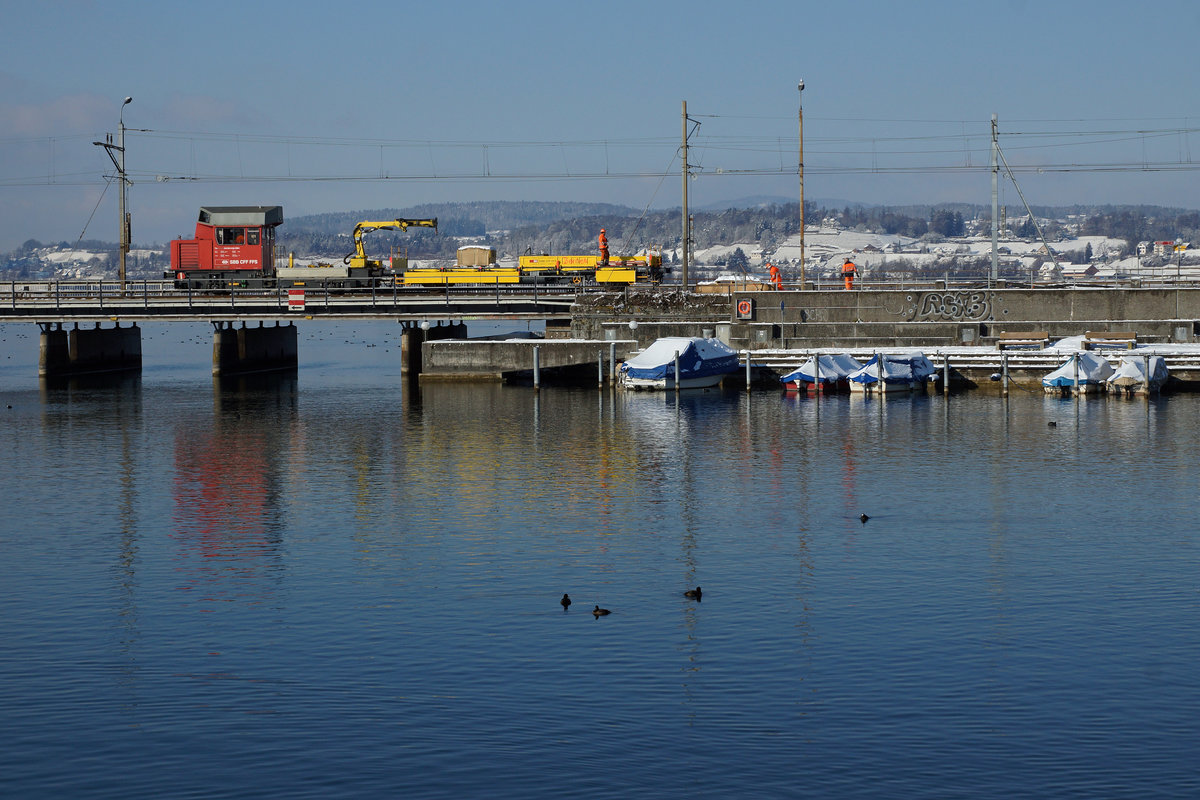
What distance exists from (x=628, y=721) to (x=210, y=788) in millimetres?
5278

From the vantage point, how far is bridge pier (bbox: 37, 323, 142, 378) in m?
81.1

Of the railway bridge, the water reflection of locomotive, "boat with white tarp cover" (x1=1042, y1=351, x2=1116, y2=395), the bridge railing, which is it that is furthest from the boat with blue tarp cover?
the water reflection of locomotive

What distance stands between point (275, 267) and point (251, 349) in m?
6.27

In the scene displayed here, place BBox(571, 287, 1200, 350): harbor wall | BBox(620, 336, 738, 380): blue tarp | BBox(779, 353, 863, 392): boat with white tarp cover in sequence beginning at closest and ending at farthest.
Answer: BBox(779, 353, 863, 392): boat with white tarp cover
BBox(620, 336, 738, 380): blue tarp
BBox(571, 287, 1200, 350): harbor wall

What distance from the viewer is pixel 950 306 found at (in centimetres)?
6738

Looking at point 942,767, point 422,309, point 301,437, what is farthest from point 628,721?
point 422,309

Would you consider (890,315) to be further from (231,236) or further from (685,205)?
(231,236)

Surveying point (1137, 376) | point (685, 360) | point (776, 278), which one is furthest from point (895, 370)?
point (776, 278)

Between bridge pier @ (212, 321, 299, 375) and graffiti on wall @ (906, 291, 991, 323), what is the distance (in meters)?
39.9

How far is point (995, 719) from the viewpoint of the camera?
1720 centimetres

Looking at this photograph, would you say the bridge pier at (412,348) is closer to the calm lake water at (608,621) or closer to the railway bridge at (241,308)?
the railway bridge at (241,308)

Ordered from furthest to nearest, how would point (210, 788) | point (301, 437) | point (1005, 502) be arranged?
1. point (301, 437)
2. point (1005, 502)
3. point (210, 788)

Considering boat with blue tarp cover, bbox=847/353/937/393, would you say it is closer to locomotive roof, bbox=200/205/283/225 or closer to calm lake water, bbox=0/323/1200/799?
calm lake water, bbox=0/323/1200/799

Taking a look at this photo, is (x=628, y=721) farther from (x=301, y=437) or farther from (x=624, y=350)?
(x=624, y=350)
